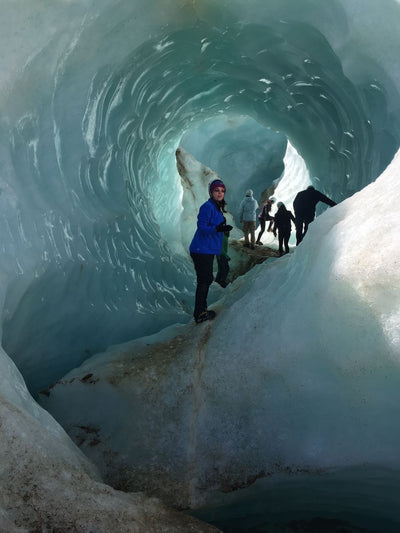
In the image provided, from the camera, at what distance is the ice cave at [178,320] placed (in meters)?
2.07

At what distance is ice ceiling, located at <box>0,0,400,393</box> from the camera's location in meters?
2.83

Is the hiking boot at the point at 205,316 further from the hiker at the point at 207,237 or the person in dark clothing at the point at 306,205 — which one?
the person in dark clothing at the point at 306,205

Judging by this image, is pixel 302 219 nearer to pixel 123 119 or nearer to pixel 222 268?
pixel 222 268

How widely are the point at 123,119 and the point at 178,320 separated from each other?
7.15ft

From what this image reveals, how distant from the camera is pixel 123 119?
14.9 feet

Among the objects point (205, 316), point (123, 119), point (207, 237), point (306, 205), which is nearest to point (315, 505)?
point (205, 316)

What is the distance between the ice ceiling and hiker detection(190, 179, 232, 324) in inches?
40.5

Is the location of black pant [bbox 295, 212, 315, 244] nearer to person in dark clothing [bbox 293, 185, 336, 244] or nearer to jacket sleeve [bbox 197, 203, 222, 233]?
person in dark clothing [bbox 293, 185, 336, 244]

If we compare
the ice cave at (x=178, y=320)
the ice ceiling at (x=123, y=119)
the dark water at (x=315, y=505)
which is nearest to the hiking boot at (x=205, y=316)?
the ice cave at (x=178, y=320)

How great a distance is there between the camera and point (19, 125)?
9.14ft

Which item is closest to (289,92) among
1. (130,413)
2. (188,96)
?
(188,96)

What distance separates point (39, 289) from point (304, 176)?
32.6ft

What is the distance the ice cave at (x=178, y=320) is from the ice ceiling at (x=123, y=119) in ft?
0.06

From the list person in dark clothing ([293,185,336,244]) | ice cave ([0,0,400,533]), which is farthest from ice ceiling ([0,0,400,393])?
person in dark clothing ([293,185,336,244])
